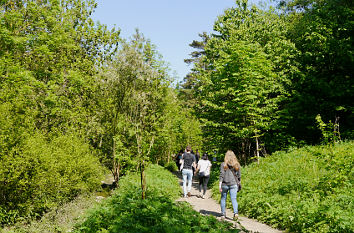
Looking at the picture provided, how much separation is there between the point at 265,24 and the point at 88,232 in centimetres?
2080

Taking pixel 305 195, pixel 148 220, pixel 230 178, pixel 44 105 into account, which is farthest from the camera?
pixel 44 105

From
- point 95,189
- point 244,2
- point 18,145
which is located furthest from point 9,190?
point 244,2

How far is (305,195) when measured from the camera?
8500 mm

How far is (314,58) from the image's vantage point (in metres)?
18.1

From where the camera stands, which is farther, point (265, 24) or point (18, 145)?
point (265, 24)

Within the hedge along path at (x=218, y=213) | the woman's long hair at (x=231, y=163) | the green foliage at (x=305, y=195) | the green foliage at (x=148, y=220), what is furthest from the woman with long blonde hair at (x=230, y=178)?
the green foliage at (x=148, y=220)

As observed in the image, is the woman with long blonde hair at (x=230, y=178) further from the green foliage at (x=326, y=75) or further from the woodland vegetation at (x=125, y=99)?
the green foliage at (x=326, y=75)

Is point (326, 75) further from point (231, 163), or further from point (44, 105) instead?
point (44, 105)

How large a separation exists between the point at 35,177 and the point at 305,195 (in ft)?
29.1

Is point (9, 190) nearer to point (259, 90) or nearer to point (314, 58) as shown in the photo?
point (259, 90)

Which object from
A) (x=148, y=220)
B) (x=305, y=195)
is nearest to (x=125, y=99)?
(x=148, y=220)

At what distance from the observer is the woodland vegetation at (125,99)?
9.74m

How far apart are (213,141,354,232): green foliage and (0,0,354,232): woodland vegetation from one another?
0.24 feet

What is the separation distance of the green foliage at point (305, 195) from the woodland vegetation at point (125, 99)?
0.24ft
